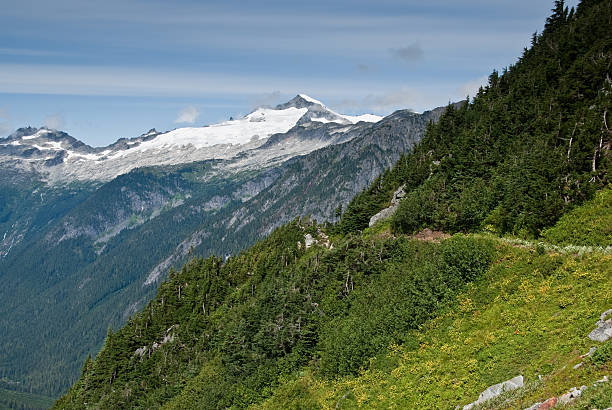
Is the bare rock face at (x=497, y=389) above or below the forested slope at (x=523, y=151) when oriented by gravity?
below

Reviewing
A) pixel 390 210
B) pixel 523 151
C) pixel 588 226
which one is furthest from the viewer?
pixel 390 210

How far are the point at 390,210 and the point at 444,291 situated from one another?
4235 centimetres

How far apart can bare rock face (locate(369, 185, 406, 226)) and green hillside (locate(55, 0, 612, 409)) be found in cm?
267

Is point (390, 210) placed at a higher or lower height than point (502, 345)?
higher

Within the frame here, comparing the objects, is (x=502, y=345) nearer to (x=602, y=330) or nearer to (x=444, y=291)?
(x=602, y=330)

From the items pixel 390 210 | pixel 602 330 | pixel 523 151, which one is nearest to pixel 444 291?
pixel 602 330

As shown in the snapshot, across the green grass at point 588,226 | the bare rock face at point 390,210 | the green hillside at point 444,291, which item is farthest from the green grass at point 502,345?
the bare rock face at point 390,210

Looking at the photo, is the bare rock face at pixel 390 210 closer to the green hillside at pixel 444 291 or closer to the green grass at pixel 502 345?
the green hillside at pixel 444 291

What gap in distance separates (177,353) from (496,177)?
64785 millimetres

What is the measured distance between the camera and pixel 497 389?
24.8m

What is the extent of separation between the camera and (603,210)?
1716 inches

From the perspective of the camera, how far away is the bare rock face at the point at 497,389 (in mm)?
24233

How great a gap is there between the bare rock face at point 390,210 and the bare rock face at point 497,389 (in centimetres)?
5518

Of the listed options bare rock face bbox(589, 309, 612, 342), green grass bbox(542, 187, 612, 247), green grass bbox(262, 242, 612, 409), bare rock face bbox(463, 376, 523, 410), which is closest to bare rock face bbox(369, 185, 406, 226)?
green grass bbox(542, 187, 612, 247)
